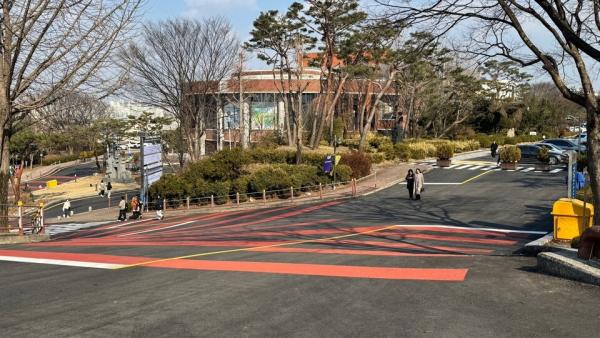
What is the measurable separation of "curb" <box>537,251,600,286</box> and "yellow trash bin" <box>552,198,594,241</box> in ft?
7.80

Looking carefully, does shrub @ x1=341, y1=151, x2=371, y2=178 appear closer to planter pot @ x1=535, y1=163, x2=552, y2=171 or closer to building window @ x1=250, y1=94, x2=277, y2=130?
planter pot @ x1=535, y1=163, x2=552, y2=171

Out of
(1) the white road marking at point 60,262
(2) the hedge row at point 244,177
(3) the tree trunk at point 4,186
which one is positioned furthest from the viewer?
(2) the hedge row at point 244,177

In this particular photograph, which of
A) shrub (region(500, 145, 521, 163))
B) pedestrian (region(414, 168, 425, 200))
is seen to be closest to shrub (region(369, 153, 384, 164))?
shrub (region(500, 145, 521, 163))

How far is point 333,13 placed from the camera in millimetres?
40344

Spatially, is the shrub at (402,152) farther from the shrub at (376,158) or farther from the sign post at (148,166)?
the sign post at (148,166)

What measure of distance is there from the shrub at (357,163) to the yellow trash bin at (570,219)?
25.1m

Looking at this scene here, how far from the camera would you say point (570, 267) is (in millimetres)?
7512

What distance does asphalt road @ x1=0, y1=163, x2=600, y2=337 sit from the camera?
5730 millimetres

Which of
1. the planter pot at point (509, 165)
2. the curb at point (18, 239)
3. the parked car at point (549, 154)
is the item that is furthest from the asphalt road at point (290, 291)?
the parked car at point (549, 154)

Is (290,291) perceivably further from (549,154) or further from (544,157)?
(549,154)

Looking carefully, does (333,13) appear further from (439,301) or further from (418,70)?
(439,301)

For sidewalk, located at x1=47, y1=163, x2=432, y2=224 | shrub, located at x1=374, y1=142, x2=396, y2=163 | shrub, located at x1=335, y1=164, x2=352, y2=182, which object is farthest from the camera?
shrub, located at x1=374, y1=142, x2=396, y2=163

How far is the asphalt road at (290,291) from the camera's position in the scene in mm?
5730

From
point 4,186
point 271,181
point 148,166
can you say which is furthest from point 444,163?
point 4,186
